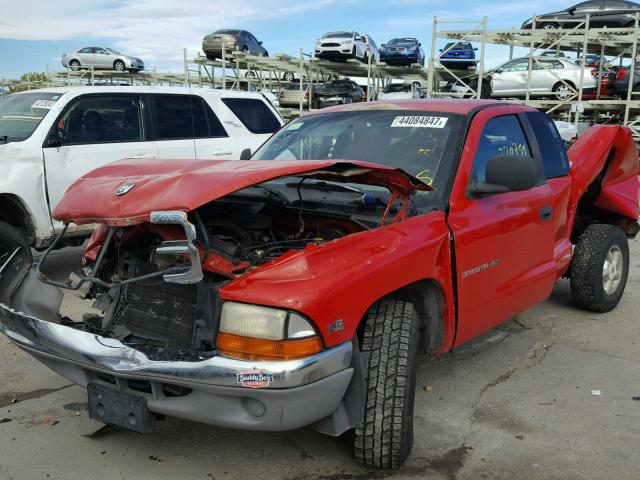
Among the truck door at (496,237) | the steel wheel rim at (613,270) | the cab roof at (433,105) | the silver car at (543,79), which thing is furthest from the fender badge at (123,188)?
the silver car at (543,79)

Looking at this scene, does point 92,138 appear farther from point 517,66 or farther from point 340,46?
point 340,46

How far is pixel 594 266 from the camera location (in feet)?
17.2

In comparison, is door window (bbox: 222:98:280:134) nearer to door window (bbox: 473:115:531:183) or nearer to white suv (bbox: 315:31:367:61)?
door window (bbox: 473:115:531:183)

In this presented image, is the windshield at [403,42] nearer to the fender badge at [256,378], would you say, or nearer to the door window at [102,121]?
the door window at [102,121]

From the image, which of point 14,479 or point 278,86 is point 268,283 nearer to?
point 14,479

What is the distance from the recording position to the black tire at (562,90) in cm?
2064

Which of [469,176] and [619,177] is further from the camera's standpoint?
[619,177]

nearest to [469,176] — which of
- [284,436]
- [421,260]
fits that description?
[421,260]

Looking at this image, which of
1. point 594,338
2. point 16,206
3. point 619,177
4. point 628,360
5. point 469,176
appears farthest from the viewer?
point 16,206

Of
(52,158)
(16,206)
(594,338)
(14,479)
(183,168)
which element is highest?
(183,168)

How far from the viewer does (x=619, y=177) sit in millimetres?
5621

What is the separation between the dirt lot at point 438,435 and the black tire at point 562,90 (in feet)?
59.1

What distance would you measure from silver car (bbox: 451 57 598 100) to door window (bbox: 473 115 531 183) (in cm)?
1758

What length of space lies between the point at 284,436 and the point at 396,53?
24745mm
